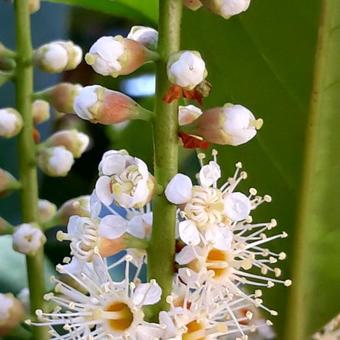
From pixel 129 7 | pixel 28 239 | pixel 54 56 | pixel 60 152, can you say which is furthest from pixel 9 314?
pixel 129 7

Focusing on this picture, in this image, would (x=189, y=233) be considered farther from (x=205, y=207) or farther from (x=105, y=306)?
(x=105, y=306)

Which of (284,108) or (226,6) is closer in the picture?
(226,6)

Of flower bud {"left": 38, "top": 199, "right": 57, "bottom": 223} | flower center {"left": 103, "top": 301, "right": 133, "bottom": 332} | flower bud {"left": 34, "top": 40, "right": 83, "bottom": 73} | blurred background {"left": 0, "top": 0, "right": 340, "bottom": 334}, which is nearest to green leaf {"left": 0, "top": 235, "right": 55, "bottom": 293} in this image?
blurred background {"left": 0, "top": 0, "right": 340, "bottom": 334}

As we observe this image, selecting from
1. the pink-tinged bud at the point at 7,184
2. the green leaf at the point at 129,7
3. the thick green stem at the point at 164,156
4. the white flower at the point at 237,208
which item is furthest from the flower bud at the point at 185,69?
the green leaf at the point at 129,7

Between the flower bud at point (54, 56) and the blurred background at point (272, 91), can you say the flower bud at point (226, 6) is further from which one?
the flower bud at point (54, 56)

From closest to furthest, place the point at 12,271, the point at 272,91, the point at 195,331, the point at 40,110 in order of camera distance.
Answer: the point at 195,331 → the point at 272,91 → the point at 40,110 → the point at 12,271

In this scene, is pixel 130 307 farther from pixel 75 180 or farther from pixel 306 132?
pixel 75 180

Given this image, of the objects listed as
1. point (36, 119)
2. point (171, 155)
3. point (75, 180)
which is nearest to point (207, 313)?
point (171, 155)

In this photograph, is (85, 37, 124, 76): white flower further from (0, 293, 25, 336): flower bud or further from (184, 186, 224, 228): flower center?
(0, 293, 25, 336): flower bud
